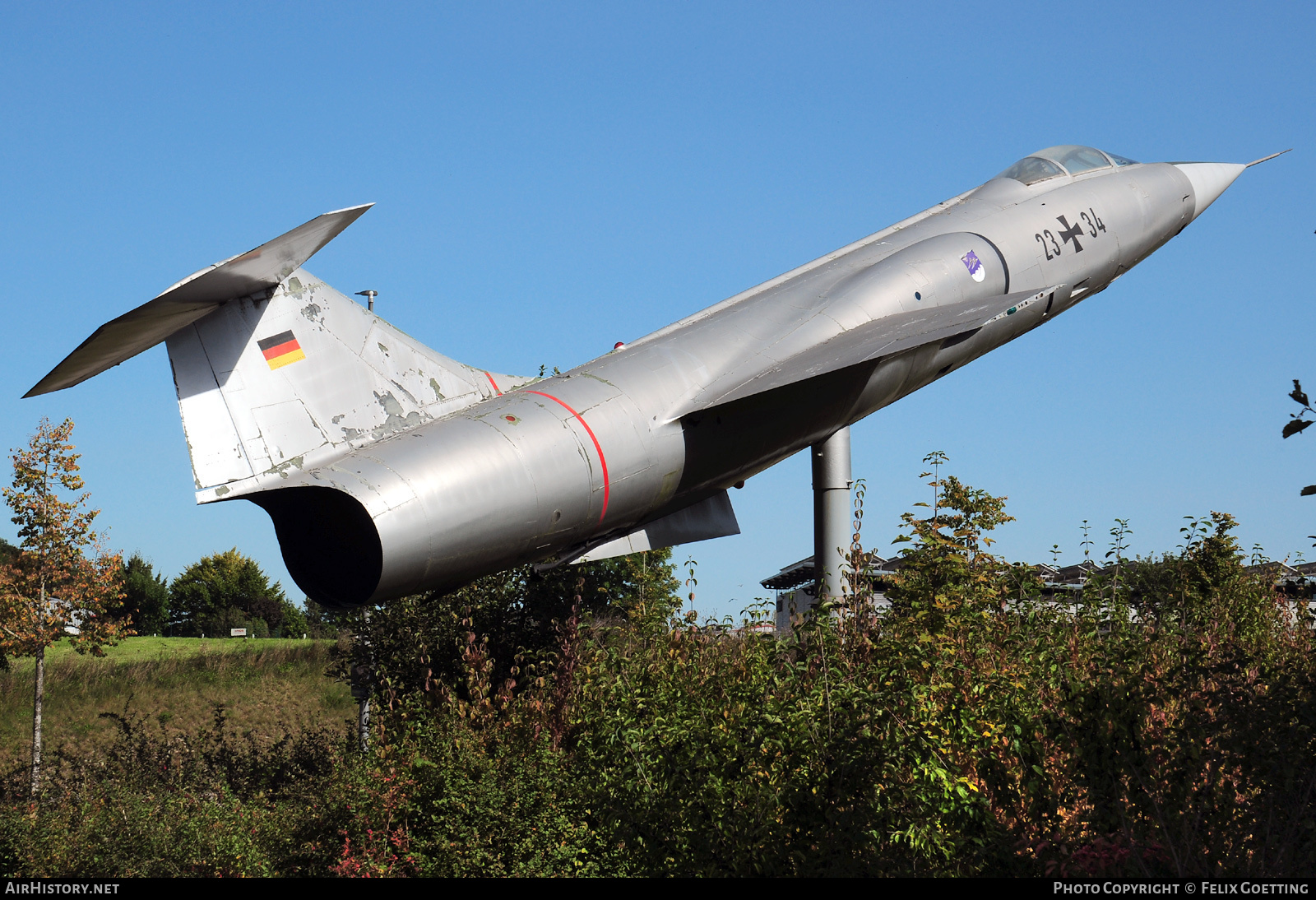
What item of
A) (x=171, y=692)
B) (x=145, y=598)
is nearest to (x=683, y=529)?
(x=171, y=692)

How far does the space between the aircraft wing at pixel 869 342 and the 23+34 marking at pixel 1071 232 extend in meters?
1.93

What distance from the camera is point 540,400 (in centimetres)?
1022

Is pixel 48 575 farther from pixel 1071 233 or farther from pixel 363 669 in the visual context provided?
pixel 1071 233

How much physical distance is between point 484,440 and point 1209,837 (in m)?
6.46

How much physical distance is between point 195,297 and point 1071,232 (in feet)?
38.0

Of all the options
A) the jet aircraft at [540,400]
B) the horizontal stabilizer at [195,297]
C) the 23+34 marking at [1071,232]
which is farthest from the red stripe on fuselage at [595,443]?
the 23+34 marking at [1071,232]

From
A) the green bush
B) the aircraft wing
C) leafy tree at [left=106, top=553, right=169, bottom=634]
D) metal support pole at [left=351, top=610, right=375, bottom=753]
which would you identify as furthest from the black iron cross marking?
leafy tree at [left=106, top=553, right=169, bottom=634]

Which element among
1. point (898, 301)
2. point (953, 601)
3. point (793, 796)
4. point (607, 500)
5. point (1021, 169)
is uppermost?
point (1021, 169)

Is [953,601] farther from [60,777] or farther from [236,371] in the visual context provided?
[60,777]

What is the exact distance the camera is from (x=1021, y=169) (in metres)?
15.7

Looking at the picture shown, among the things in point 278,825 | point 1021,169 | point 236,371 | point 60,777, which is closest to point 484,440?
point 236,371

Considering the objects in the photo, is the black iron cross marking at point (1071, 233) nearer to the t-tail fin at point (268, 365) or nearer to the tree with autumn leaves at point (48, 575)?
the t-tail fin at point (268, 365)

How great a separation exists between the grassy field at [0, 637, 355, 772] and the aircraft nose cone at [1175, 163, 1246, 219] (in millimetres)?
24983

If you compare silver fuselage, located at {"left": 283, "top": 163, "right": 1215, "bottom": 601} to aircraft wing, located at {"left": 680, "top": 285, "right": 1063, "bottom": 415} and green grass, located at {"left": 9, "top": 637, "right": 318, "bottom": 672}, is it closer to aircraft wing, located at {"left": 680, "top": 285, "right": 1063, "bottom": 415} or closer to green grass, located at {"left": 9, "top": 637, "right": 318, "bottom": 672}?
aircraft wing, located at {"left": 680, "top": 285, "right": 1063, "bottom": 415}
